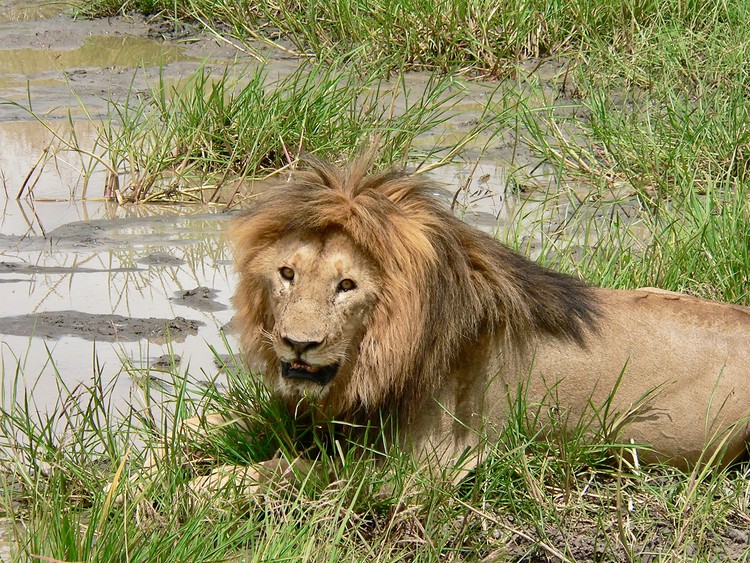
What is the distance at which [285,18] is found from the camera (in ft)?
35.1

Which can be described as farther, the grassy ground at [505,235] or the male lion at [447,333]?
the male lion at [447,333]

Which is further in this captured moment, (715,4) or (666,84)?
(715,4)

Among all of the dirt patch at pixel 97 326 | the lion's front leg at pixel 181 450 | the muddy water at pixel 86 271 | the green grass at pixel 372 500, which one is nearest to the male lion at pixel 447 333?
the green grass at pixel 372 500

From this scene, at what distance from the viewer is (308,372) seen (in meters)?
3.82

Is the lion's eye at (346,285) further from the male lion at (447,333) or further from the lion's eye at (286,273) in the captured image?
the lion's eye at (286,273)

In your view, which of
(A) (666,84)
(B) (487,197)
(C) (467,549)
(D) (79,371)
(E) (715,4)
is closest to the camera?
(C) (467,549)

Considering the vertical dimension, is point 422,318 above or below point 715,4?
below

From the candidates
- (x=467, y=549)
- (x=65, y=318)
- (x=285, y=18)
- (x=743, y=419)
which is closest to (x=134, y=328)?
(x=65, y=318)

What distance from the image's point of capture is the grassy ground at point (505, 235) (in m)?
3.74

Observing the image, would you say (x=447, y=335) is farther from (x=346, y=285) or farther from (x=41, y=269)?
(x=41, y=269)

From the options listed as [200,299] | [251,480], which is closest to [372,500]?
[251,480]

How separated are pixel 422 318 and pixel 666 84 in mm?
4735

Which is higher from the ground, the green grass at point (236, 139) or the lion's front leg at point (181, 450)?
the green grass at point (236, 139)

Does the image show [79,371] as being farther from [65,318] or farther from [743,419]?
[743,419]
